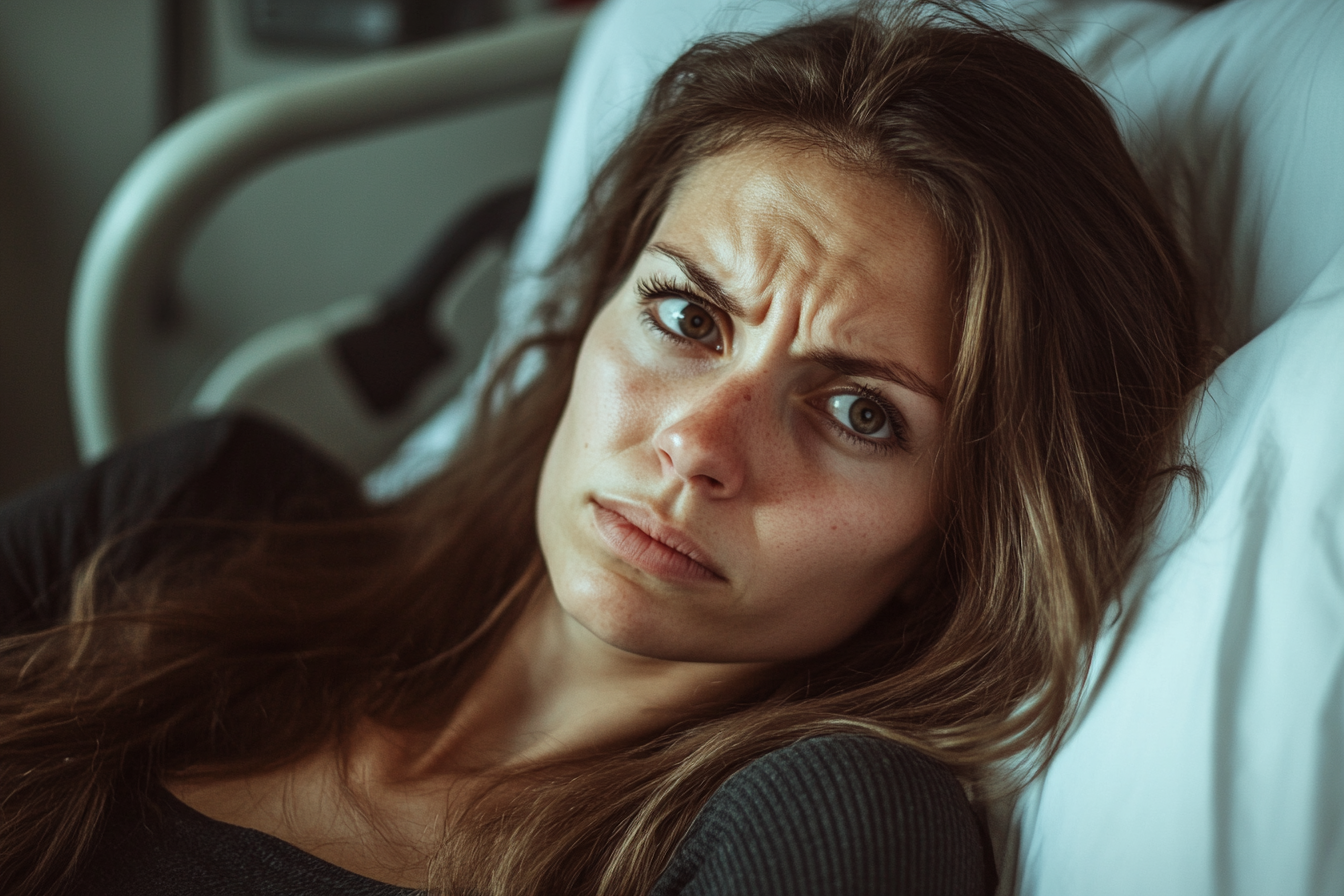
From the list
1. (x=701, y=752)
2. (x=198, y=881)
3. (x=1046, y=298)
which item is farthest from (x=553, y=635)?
(x=1046, y=298)

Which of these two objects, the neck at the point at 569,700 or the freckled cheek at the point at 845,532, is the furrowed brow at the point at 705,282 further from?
the neck at the point at 569,700

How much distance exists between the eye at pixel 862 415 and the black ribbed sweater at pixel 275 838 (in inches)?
8.3

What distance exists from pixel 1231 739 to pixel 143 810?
2.45 feet

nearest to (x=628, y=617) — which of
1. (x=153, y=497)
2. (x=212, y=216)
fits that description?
(x=153, y=497)

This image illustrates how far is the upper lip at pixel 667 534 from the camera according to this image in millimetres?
682

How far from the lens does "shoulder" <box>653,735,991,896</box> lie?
58 centimetres

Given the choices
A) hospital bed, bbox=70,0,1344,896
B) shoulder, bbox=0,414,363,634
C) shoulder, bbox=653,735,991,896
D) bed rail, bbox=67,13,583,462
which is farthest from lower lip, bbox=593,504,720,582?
bed rail, bbox=67,13,583,462

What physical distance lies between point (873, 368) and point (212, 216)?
159cm

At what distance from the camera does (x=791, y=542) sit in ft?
2.26

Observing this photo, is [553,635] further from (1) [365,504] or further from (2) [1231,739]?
(2) [1231,739]

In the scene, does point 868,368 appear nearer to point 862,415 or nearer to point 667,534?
point 862,415

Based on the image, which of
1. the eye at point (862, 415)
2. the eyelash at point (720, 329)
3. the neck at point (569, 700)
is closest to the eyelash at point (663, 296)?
the eyelash at point (720, 329)

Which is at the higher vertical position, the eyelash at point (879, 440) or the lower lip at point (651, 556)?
the eyelash at point (879, 440)

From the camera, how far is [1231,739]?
0.56m
